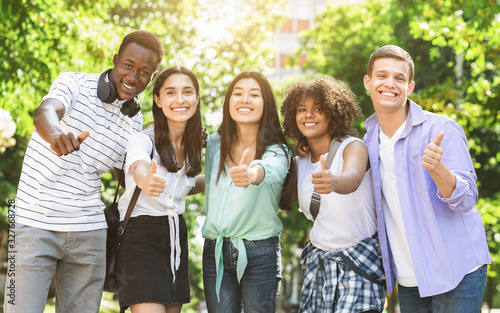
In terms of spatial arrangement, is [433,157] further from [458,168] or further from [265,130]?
[265,130]

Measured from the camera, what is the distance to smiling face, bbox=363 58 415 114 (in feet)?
12.7

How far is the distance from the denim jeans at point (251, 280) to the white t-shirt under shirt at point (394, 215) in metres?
0.83

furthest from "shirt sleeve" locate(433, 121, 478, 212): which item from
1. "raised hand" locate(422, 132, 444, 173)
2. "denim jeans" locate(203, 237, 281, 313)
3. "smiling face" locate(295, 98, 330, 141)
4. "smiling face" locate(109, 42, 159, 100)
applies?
"smiling face" locate(109, 42, 159, 100)

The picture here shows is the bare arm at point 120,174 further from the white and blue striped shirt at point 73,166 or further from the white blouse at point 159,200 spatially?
the white blouse at point 159,200

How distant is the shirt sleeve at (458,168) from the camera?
11.3 feet

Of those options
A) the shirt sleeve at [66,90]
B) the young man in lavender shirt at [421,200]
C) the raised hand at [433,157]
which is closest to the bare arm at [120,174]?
the shirt sleeve at [66,90]

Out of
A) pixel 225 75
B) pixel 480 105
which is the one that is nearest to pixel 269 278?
pixel 480 105

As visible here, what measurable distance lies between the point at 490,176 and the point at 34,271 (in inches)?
650

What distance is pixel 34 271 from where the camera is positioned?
3.66 m

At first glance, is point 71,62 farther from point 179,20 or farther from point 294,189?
point 179,20

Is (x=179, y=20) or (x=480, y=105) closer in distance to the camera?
(x=480, y=105)

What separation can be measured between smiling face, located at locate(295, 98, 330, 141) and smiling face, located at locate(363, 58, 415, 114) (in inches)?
15.9

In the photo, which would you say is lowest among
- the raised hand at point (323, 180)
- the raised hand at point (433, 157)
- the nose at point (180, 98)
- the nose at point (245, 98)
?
the raised hand at point (323, 180)

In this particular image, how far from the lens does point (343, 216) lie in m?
3.86
